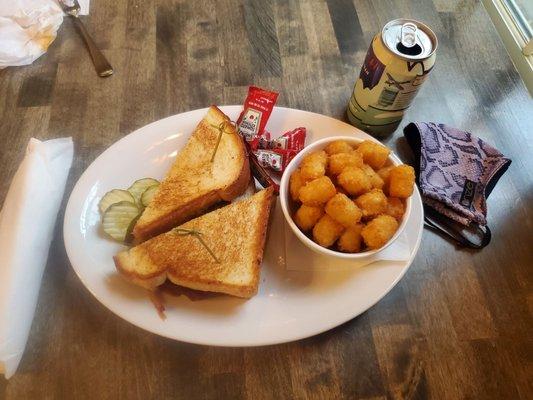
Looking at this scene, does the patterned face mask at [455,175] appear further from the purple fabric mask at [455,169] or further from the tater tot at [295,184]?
the tater tot at [295,184]

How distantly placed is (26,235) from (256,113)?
671 mm

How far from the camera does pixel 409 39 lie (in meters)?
1.05

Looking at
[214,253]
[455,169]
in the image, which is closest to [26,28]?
[214,253]

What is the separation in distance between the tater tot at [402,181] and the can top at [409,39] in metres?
0.31

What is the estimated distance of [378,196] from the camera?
3.01 ft

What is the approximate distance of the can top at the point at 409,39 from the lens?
1.04 m

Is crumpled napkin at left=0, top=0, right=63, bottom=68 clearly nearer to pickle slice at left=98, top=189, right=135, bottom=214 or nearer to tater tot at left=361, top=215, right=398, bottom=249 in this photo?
pickle slice at left=98, top=189, right=135, bottom=214

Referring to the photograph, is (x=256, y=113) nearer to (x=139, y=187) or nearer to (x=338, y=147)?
(x=338, y=147)

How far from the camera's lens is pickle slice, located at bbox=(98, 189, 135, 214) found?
102cm

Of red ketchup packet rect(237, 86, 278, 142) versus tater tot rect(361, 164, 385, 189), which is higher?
tater tot rect(361, 164, 385, 189)

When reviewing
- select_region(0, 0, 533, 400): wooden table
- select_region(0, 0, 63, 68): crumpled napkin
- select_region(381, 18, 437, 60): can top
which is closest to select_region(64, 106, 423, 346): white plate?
select_region(0, 0, 533, 400): wooden table

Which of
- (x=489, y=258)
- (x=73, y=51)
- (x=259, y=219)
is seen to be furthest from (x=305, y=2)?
(x=489, y=258)

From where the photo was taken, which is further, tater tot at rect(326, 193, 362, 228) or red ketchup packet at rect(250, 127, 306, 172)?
red ketchup packet at rect(250, 127, 306, 172)

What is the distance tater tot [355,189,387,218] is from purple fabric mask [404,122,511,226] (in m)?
0.28
